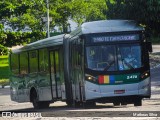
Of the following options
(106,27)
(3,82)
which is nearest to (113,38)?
(106,27)

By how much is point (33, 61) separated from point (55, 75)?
88.2 inches

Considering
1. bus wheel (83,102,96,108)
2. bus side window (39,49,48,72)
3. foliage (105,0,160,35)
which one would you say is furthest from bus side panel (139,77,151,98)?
foliage (105,0,160,35)

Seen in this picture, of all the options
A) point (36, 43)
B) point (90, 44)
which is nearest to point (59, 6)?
point (36, 43)

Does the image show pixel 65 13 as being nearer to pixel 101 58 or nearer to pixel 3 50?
pixel 101 58

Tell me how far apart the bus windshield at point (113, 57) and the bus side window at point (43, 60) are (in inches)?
150

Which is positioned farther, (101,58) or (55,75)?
(55,75)

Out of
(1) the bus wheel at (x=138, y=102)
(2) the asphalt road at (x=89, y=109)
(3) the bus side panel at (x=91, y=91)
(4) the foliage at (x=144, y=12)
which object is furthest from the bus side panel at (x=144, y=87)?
(4) the foliage at (x=144, y=12)

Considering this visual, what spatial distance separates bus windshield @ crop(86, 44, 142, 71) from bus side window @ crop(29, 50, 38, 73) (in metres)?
4.96

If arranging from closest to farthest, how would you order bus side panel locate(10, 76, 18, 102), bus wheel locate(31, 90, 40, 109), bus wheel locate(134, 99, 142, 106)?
bus wheel locate(134, 99, 142, 106) → bus wheel locate(31, 90, 40, 109) → bus side panel locate(10, 76, 18, 102)

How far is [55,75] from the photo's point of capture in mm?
21281

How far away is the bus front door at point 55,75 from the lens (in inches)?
830

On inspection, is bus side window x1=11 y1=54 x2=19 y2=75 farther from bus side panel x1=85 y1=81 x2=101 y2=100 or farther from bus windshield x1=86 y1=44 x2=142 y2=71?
bus side panel x1=85 y1=81 x2=101 y2=100

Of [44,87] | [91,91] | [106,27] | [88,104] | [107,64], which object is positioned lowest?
[88,104]

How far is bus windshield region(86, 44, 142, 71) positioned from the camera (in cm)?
1825
